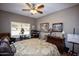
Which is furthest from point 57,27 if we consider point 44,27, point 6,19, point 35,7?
point 6,19

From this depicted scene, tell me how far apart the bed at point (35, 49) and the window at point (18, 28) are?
187mm

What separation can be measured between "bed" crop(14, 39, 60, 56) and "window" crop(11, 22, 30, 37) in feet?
0.61

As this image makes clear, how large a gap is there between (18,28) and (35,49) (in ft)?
1.80

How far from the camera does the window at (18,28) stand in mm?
2074

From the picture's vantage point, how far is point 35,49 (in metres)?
2.03

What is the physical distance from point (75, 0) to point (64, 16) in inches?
14.9

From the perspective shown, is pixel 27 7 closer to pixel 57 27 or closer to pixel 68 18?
pixel 57 27

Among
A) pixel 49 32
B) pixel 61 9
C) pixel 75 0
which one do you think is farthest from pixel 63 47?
pixel 75 0

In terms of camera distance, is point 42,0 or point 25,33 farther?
point 25,33

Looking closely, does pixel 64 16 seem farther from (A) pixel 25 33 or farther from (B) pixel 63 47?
(A) pixel 25 33

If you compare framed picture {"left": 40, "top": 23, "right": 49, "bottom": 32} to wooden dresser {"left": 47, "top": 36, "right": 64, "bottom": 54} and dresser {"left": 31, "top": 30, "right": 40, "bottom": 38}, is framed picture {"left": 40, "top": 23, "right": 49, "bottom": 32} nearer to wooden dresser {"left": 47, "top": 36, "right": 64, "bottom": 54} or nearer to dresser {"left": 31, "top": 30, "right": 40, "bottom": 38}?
dresser {"left": 31, "top": 30, "right": 40, "bottom": 38}

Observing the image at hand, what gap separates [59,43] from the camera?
2.05m

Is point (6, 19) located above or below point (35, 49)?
above

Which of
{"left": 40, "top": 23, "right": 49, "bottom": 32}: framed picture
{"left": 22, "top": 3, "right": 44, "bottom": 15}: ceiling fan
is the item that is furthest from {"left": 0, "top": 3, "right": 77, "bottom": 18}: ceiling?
{"left": 40, "top": 23, "right": 49, "bottom": 32}: framed picture
